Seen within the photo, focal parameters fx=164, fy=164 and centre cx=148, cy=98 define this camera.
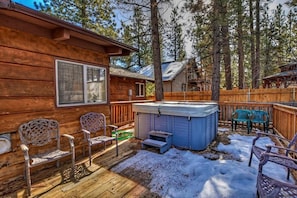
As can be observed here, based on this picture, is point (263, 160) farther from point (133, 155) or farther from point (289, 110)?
point (289, 110)

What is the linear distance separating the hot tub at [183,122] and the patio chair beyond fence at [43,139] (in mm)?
2002

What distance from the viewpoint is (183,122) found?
3.73 m

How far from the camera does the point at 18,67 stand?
264 centimetres

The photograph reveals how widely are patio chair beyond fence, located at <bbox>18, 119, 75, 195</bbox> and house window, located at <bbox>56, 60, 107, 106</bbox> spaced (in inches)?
19.1

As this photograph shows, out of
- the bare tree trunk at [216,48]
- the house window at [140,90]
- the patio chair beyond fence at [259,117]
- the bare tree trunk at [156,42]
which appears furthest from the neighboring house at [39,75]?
the house window at [140,90]

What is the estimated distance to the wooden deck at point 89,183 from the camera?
7.46 feet

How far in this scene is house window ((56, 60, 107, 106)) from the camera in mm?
3271

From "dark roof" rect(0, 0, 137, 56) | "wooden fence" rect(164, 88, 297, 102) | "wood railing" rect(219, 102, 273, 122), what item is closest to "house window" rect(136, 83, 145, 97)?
"wooden fence" rect(164, 88, 297, 102)

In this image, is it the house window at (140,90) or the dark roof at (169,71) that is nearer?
the house window at (140,90)

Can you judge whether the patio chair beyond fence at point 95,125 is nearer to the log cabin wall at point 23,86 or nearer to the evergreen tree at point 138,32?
Answer: the log cabin wall at point 23,86

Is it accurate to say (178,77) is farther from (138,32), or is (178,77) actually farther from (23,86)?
(23,86)

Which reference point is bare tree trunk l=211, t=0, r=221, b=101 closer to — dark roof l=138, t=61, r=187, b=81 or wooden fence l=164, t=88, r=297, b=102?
wooden fence l=164, t=88, r=297, b=102

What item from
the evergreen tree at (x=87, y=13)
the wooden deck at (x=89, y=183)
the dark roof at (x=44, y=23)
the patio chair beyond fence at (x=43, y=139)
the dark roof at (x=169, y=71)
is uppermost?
the evergreen tree at (x=87, y=13)

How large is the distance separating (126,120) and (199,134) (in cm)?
347
